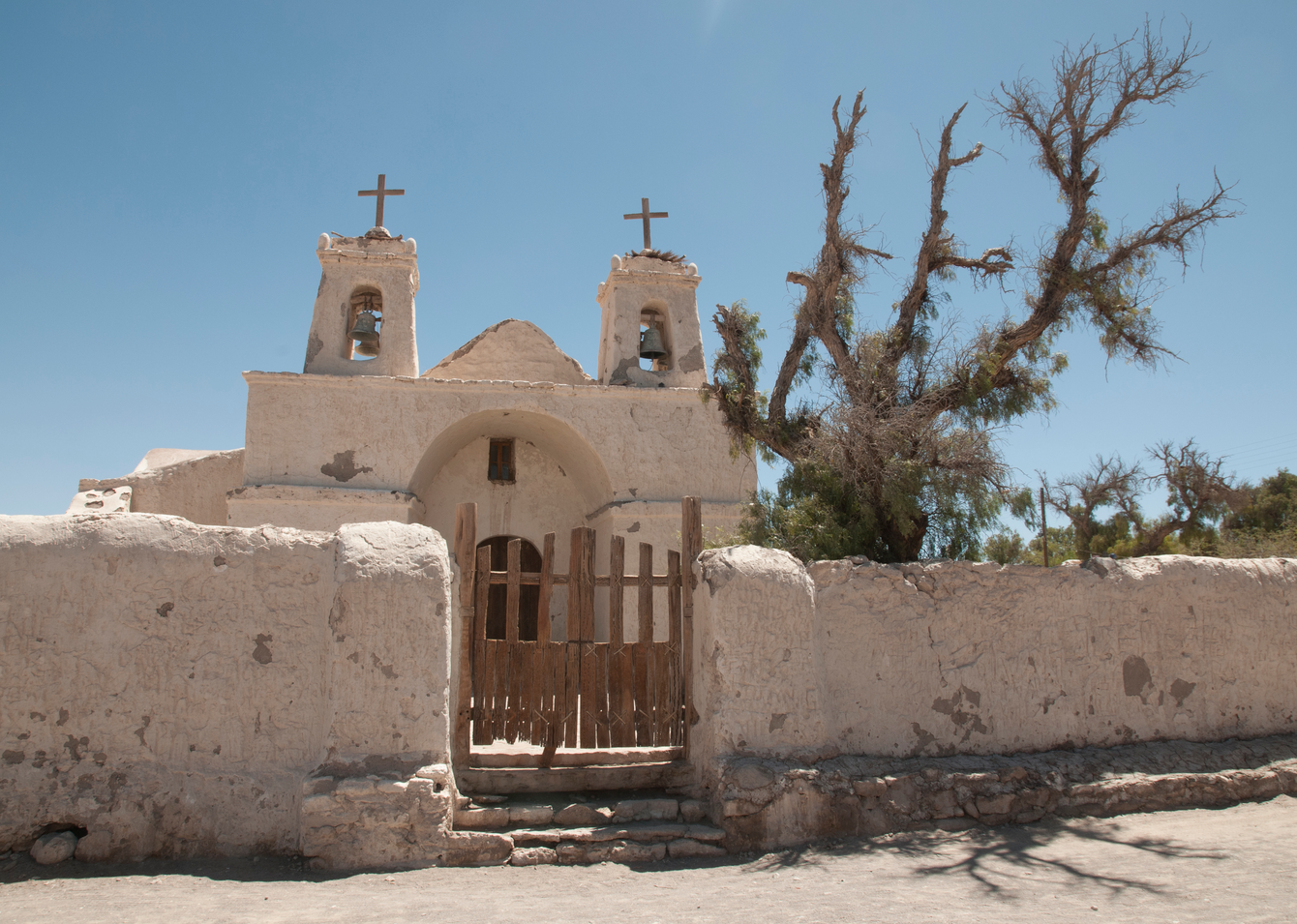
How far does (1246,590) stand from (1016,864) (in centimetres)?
300

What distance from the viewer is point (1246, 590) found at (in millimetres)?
6141

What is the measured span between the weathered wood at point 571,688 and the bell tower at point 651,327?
22.1 feet

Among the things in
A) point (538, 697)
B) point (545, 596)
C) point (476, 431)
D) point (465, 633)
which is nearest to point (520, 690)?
point (538, 697)

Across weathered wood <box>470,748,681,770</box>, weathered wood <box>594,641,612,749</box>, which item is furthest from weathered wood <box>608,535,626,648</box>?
weathered wood <box>470,748,681,770</box>

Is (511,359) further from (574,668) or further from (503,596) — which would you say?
(574,668)

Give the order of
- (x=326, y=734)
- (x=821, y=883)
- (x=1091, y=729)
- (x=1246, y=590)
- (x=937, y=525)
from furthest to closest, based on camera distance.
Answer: (x=937, y=525) → (x=1246, y=590) → (x=1091, y=729) → (x=326, y=734) → (x=821, y=883)

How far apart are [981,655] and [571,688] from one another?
8.33ft

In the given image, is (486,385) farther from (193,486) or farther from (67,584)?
(67,584)

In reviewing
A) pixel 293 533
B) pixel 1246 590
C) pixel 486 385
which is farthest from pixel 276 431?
pixel 1246 590

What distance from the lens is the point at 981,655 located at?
5.56 metres

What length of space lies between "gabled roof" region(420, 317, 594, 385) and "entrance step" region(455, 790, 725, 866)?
8.04 m

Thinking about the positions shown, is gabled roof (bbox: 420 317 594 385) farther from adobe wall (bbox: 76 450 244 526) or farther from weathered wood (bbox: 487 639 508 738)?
weathered wood (bbox: 487 639 508 738)

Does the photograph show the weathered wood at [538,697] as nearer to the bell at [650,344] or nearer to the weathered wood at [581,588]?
the weathered wood at [581,588]

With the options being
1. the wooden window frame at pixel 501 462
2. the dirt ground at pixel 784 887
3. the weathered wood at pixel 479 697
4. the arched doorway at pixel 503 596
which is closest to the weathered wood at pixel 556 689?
the weathered wood at pixel 479 697
